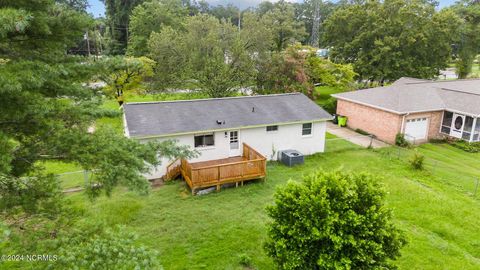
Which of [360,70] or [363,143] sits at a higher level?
[360,70]

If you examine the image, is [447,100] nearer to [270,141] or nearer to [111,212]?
[270,141]

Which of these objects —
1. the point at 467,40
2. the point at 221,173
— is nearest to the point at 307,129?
the point at 221,173

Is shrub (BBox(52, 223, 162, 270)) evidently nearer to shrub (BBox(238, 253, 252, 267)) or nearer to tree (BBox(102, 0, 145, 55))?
shrub (BBox(238, 253, 252, 267))

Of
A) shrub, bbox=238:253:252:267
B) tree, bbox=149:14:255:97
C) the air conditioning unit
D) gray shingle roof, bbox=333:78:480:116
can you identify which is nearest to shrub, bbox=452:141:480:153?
gray shingle roof, bbox=333:78:480:116

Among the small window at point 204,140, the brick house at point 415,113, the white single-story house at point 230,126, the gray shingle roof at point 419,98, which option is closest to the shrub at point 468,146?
the brick house at point 415,113

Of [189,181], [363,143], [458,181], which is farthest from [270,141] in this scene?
[458,181]

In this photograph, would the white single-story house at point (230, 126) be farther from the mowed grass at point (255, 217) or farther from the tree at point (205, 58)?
the tree at point (205, 58)
